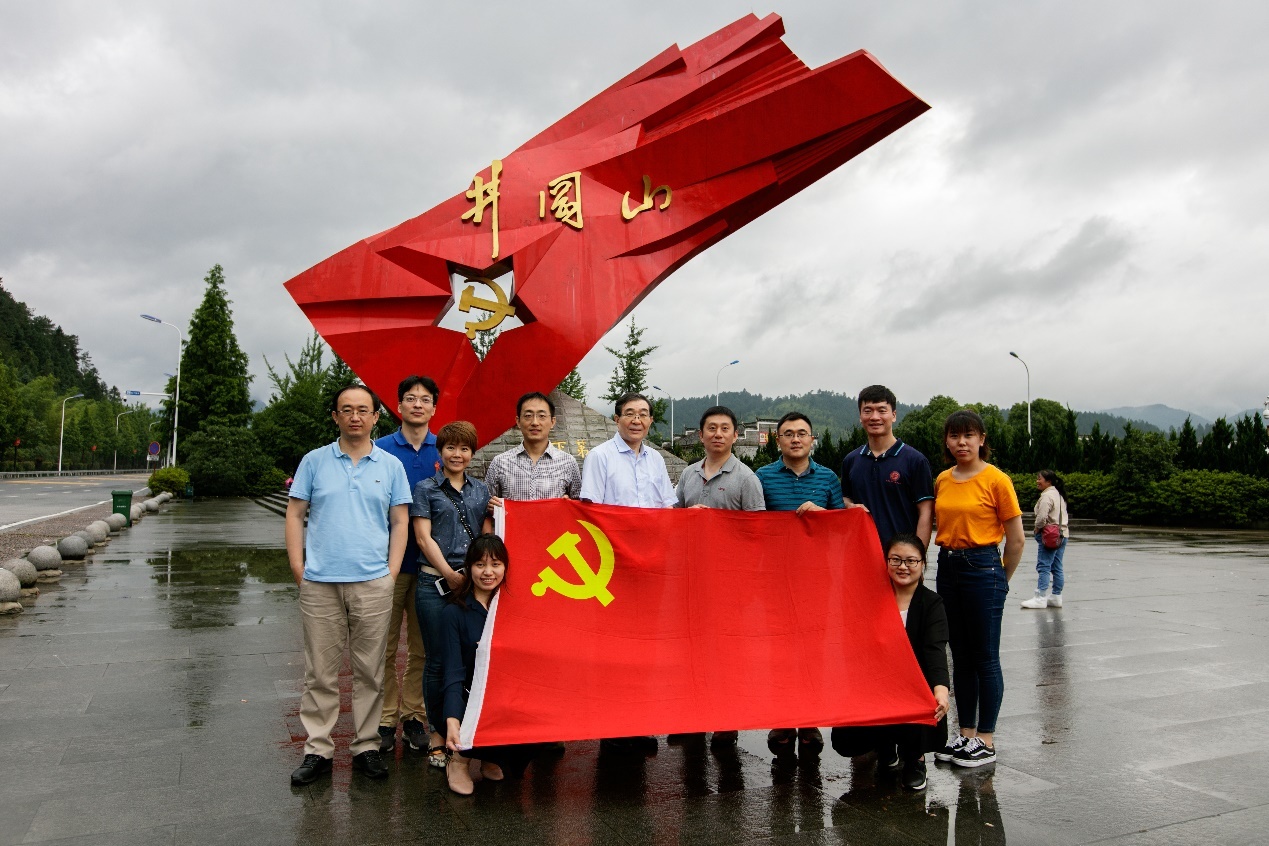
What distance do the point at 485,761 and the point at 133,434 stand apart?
282 ft

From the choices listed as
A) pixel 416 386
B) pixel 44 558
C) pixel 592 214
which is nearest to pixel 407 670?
pixel 416 386

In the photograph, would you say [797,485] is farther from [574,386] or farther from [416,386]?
[574,386]

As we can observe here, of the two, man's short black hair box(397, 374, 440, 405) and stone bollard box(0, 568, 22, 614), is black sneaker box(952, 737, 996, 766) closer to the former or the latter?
man's short black hair box(397, 374, 440, 405)

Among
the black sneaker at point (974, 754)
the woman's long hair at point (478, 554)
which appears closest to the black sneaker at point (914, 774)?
the black sneaker at point (974, 754)

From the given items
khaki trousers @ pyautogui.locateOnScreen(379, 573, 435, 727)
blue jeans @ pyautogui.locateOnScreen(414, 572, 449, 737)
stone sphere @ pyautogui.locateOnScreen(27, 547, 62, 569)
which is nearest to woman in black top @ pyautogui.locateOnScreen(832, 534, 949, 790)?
blue jeans @ pyautogui.locateOnScreen(414, 572, 449, 737)

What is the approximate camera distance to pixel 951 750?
12.0 ft

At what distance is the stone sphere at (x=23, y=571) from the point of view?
7586 mm

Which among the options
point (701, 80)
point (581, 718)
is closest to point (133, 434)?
point (701, 80)

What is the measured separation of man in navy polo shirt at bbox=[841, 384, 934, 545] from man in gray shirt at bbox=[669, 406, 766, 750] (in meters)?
0.50

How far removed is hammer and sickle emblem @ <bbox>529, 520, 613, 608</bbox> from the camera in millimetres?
3598

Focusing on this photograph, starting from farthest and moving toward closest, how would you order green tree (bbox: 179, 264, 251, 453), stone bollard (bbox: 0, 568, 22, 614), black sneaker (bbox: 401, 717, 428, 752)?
green tree (bbox: 179, 264, 251, 453)
stone bollard (bbox: 0, 568, 22, 614)
black sneaker (bbox: 401, 717, 428, 752)

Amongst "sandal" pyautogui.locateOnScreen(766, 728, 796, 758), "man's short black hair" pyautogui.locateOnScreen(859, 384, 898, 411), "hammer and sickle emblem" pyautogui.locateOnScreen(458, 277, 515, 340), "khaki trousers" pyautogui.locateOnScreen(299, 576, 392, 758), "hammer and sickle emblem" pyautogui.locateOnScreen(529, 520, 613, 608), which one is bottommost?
"sandal" pyautogui.locateOnScreen(766, 728, 796, 758)

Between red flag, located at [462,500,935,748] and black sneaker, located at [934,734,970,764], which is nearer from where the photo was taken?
red flag, located at [462,500,935,748]

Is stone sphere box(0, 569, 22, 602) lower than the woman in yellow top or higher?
lower
